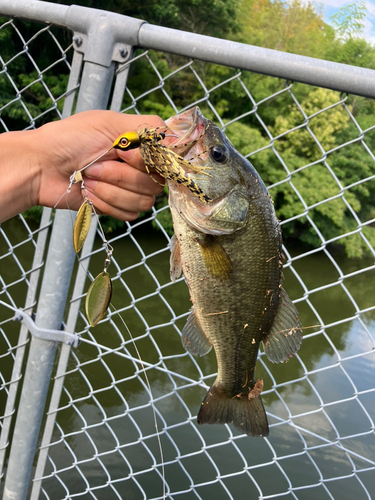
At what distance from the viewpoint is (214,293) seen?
0.97 metres

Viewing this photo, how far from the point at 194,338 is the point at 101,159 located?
51 centimetres

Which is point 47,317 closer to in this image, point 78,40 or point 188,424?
point 78,40

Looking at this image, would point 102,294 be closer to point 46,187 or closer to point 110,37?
point 46,187

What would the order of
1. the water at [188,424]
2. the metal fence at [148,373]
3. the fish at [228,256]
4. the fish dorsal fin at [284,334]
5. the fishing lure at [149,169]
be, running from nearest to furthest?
1. the fishing lure at [149,169]
2. the fish at [228,256]
3. the fish dorsal fin at [284,334]
4. the metal fence at [148,373]
5. the water at [188,424]

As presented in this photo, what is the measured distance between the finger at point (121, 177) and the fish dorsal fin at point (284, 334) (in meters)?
0.43

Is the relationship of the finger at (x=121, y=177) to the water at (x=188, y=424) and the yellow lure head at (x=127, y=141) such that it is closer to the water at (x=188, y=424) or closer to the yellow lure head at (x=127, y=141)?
the yellow lure head at (x=127, y=141)

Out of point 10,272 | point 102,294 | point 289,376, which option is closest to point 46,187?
point 102,294

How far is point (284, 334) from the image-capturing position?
1.02m

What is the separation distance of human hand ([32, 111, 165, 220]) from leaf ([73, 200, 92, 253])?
0.53 ft

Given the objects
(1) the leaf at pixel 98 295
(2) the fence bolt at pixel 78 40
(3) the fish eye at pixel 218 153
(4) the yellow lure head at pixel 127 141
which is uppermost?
(2) the fence bolt at pixel 78 40

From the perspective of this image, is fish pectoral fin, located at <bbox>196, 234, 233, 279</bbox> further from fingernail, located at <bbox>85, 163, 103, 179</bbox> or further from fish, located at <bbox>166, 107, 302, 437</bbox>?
fingernail, located at <bbox>85, 163, 103, 179</bbox>

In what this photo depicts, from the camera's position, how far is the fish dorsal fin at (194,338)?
1045 mm

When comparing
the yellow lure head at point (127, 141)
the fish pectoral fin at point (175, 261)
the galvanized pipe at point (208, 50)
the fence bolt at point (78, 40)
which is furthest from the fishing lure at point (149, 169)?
the fence bolt at point (78, 40)

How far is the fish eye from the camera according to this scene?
91 cm
